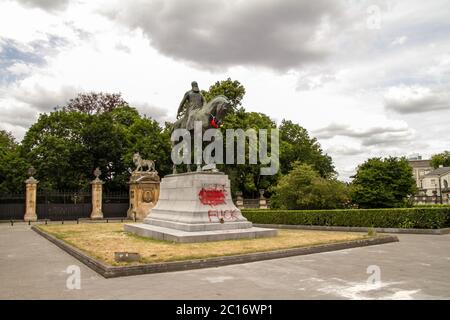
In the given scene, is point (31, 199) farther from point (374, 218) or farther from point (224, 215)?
point (374, 218)

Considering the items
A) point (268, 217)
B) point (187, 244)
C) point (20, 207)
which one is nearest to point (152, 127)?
point (20, 207)

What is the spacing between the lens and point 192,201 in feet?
51.5

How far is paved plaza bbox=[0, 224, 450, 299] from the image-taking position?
6.75 meters

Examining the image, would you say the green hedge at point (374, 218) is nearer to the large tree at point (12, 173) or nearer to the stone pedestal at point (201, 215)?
the stone pedestal at point (201, 215)

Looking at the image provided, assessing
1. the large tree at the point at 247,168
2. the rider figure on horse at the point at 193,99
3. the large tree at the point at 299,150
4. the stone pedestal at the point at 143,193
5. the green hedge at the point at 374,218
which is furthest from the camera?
the large tree at the point at 299,150

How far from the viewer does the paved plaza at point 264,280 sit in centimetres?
675

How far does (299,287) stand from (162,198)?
41.5 ft

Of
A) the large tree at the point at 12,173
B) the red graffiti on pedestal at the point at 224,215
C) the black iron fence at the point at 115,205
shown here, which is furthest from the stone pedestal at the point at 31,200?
the red graffiti on pedestal at the point at 224,215

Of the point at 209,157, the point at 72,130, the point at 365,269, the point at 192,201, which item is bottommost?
the point at 365,269

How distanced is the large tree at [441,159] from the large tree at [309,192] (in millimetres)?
91123

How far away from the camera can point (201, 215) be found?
15.1 metres

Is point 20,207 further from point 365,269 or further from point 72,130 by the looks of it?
point 365,269

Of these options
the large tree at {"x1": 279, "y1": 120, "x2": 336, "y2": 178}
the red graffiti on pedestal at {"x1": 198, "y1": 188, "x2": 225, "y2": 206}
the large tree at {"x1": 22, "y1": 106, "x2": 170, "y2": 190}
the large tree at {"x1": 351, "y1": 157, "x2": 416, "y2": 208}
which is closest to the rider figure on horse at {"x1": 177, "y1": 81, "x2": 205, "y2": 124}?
the red graffiti on pedestal at {"x1": 198, "y1": 188, "x2": 225, "y2": 206}

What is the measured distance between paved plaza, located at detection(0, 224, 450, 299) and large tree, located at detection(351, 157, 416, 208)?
14472 mm
